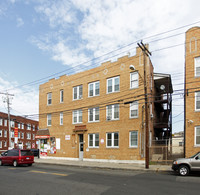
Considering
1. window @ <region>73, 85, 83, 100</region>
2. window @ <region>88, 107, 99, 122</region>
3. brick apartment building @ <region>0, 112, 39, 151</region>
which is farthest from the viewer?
brick apartment building @ <region>0, 112, 39, 151</region>

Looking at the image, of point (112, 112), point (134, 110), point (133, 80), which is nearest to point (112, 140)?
point (112, 112)

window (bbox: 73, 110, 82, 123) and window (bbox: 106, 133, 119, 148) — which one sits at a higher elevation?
window (bbox: 73, 110, 82, 123)

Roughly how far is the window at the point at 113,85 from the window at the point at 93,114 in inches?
101

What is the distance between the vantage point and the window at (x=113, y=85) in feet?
77.0

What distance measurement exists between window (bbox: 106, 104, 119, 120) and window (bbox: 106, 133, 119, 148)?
1.68 m

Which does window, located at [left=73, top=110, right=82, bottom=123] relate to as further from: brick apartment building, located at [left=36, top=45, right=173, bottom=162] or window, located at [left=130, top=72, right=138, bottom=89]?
window, located at [left=130, top=72, right=138, bottom=89]

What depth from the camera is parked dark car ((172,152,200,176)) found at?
13.5 metres

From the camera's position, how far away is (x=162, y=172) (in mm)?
15898

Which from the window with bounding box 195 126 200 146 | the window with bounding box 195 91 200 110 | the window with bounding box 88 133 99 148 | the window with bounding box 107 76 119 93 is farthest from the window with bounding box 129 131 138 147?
the window with bounding box 195 91 200 110

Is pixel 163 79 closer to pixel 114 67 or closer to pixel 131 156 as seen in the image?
pixel 114 67

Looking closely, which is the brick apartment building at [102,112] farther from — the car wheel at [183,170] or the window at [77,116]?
the car wheel at [183,170]

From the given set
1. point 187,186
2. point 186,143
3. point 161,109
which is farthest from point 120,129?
point 187,186

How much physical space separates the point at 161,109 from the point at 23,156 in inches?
715

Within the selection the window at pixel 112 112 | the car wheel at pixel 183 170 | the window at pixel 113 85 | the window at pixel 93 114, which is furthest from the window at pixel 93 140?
the car wheel at pixel 183 170
